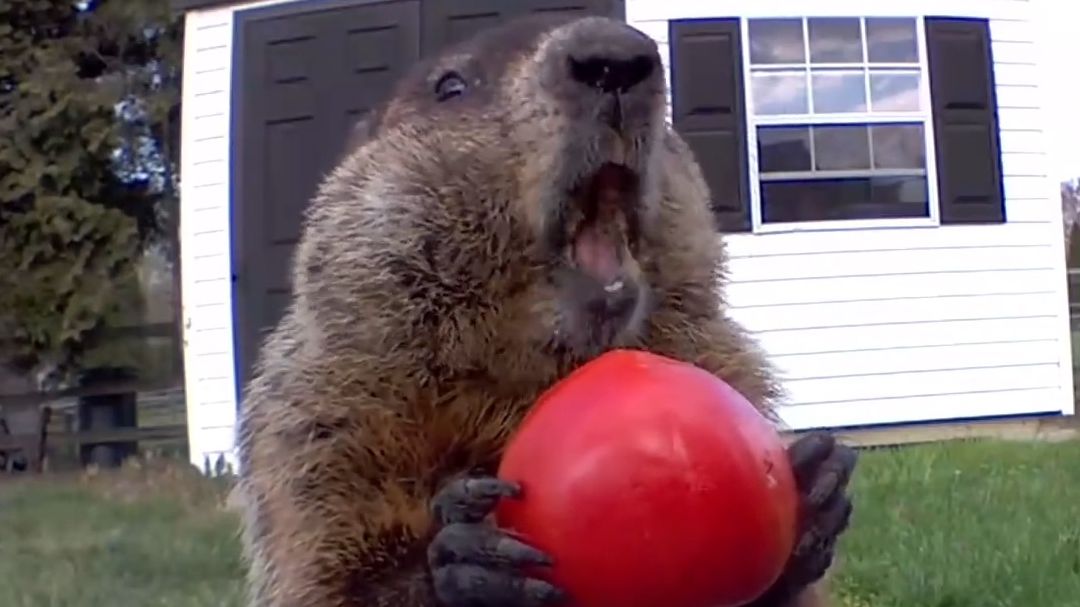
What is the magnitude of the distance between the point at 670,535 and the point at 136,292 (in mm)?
12035

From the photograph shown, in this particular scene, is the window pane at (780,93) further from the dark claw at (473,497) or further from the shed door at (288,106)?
the dark claw at (473,497)

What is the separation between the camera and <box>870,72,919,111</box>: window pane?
973cm

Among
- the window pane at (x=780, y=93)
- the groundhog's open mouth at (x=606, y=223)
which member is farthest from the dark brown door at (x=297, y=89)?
the groundhog's open mouth at (x=606, y=223)

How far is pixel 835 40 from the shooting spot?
31.8 feet

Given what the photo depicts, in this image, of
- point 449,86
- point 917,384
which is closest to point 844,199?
point 917,384

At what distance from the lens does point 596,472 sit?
6.49 ft

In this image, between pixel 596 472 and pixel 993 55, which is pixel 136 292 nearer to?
pixel 993 55

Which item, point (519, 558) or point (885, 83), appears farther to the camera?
point (885, 83)

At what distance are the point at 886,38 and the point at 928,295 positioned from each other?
1548mm

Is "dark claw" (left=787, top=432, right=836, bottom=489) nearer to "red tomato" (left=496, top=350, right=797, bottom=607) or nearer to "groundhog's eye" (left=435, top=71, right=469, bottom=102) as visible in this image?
"red tomato" (left=496, top=350, right=797, bottom=607)

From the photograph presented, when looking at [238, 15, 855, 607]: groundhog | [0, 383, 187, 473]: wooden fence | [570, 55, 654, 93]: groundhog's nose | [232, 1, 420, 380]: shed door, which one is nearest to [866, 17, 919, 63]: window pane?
[232, 1, 420, 380]: shed door

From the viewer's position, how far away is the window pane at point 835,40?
31.6ft

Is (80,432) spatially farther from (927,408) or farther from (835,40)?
(835,40)

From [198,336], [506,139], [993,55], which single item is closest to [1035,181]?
[993,55]
